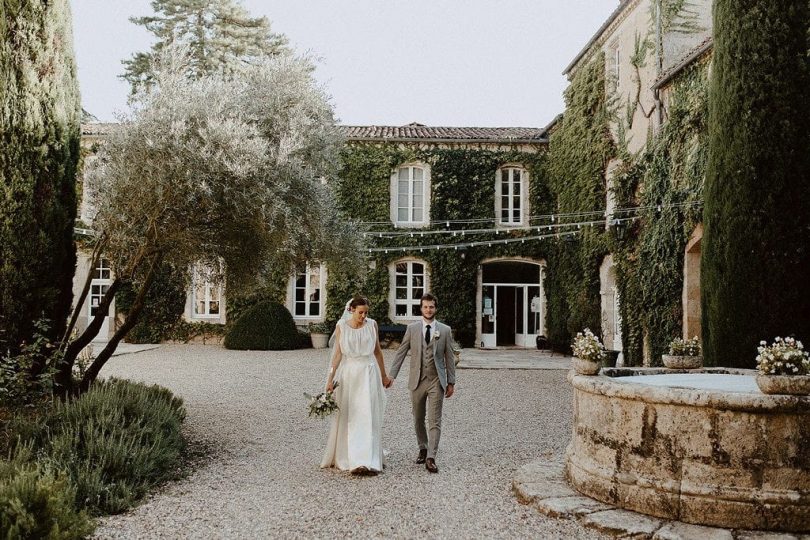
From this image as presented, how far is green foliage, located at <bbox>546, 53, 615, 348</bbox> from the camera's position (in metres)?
16.7

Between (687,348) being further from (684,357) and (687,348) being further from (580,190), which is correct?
(580,190)

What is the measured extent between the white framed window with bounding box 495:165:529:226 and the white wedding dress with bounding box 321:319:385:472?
1536cm

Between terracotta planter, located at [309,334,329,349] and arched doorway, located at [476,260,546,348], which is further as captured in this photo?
arched doorway, located at [476,260,546,348]

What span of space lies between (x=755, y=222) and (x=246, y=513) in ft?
22.5

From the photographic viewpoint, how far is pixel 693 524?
439 cm

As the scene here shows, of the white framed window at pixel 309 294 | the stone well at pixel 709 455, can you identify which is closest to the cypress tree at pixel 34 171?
the stone well at pixel 709 455

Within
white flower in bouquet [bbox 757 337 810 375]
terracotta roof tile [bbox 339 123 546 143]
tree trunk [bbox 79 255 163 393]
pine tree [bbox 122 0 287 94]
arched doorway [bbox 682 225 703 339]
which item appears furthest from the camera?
pine tree [bbox 122 0 287 94]

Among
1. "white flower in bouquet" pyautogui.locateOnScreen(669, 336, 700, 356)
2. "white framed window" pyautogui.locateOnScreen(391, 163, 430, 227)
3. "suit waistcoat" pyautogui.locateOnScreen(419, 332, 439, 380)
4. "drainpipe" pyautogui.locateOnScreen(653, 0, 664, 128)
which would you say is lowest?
"suit waistcoat" pyautogui.locateOnScreen(419, 332, 439, 380)

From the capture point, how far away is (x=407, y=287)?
2125cm

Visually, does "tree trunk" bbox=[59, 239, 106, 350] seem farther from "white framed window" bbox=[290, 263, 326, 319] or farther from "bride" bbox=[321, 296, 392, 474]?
"white framed window" bbox=[290, 263, 326, 319]

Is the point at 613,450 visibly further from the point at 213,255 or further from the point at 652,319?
the point at 652,319

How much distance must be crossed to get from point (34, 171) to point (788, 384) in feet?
22.1

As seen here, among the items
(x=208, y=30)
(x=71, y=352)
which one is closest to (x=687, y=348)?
(x=71, y=352)

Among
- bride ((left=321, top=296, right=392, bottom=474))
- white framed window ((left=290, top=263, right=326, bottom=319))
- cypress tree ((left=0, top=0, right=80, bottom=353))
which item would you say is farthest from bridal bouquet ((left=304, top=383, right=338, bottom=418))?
white framed window ((left=290, top=263, right=326, bottom=319))
